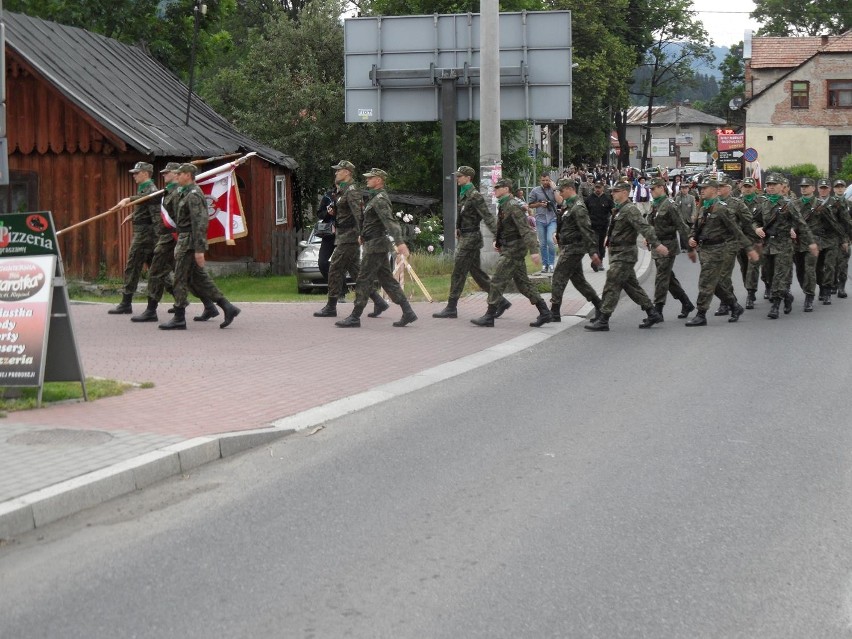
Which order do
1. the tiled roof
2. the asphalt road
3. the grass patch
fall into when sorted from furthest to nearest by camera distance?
the tiled roof, the grass patch, the asphalt road

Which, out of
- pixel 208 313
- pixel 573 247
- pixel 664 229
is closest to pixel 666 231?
pixel 664 229

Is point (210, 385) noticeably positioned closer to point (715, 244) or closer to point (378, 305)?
point (378, 305)

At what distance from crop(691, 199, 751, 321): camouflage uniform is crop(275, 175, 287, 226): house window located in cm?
1475

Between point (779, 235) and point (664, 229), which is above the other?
point (664, 229)

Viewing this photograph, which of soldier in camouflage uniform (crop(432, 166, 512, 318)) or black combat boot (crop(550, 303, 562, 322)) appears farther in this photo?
black combat boot (crop(550, 303, 562, 322))

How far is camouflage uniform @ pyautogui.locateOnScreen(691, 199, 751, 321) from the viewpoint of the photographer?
589 inches

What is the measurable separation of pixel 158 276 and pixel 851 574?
1087 centimetres

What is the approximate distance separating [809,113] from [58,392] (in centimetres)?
6503

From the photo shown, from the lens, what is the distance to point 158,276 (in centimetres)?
1492

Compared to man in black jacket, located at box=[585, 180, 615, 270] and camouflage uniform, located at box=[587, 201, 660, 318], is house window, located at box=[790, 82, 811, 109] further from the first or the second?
camouflage uniform, located at box=[587, 201, 660, 318]

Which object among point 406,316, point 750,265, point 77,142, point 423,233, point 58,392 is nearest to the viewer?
point 58,392

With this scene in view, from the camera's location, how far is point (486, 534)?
6.15 m

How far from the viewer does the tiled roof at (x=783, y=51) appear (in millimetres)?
72375

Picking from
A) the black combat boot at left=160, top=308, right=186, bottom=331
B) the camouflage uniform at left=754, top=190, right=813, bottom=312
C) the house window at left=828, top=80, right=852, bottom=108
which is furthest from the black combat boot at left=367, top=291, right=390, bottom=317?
the house window at left=828, top=80, right=852, bottom=108
